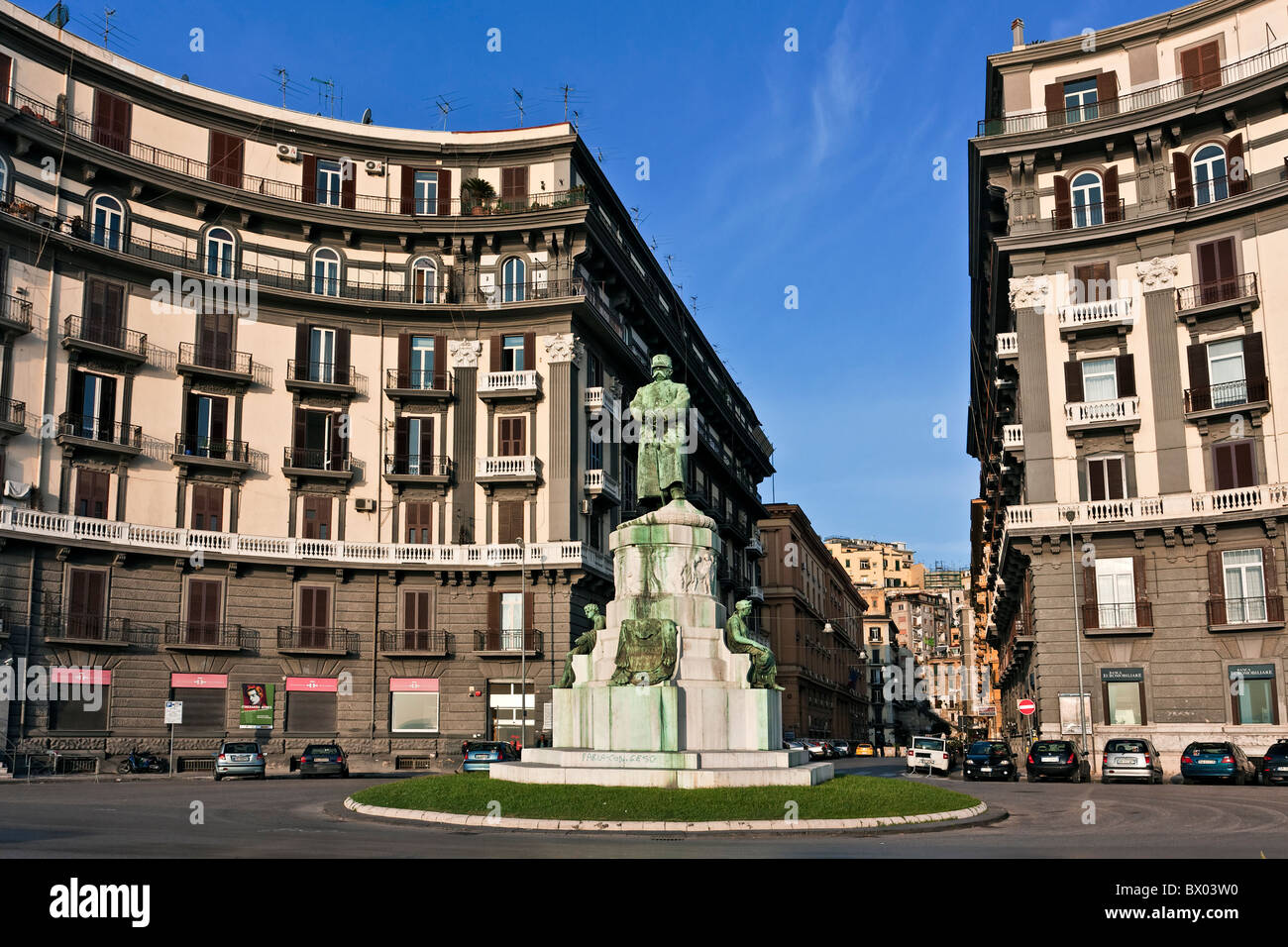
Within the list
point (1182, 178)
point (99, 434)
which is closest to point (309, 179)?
point (99, 434)

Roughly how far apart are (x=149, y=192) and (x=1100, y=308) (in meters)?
40.8

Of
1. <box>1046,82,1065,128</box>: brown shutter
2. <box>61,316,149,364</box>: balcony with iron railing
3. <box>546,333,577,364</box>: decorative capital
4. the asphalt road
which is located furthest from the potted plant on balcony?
the asphalt road

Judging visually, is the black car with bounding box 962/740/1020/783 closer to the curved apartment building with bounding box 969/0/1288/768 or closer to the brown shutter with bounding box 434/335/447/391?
Answer: the curved apartment building with bounding box 969/0/1288/768

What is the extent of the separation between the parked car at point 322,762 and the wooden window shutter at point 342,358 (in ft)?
59.0

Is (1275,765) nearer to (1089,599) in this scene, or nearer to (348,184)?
(1089,599)

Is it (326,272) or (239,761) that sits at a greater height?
(326,272)

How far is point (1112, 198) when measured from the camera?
47781 millimetres

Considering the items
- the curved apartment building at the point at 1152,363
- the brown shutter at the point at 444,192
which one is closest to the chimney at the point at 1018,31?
the curved apartment building at the point at 1152,363

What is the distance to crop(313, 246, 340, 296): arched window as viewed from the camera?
53.2 meters

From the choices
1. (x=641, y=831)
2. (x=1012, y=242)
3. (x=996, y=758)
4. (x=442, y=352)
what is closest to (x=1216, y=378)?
(x=1012, y=242)

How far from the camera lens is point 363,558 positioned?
167ft

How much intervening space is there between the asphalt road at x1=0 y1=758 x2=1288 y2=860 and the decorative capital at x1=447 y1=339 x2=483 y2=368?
2903 centimetres

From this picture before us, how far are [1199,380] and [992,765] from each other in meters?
17.4
